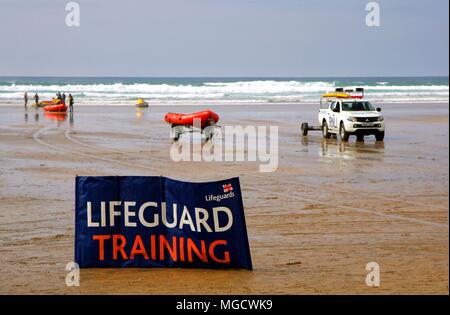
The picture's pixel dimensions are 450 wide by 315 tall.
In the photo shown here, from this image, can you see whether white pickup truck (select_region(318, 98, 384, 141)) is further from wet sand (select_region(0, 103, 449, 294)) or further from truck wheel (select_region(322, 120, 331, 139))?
wet sand (select_region(0, 103, 449, 294))

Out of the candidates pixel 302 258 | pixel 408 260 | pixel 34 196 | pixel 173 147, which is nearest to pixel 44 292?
pixel 302 258

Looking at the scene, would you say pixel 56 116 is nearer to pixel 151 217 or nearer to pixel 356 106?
pixel 356 106

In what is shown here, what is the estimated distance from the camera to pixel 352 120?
93.5 feet

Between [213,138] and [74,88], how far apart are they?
7809cm

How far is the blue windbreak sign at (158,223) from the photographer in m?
9.12

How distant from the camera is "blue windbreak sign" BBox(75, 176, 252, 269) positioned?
9117mm

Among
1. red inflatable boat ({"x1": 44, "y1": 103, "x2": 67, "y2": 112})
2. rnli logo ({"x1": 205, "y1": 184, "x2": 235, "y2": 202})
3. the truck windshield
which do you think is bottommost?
rnli logo ({"x1": 205, "y1": 184, "x2": 235, "y2": 202})

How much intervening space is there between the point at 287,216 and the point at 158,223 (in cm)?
427

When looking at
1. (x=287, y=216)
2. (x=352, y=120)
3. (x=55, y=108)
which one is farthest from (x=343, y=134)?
(x=55, y=108)

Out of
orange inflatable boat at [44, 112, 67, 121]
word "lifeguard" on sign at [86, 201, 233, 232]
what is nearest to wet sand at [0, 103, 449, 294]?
word "lifeguard" on sign at [86, 201, 233, 232]

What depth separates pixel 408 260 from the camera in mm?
9906

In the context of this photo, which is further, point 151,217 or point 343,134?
point 343,134

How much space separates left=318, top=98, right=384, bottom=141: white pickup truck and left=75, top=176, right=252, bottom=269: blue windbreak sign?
19.5 metres

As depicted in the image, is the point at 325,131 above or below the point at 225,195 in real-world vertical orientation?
below
